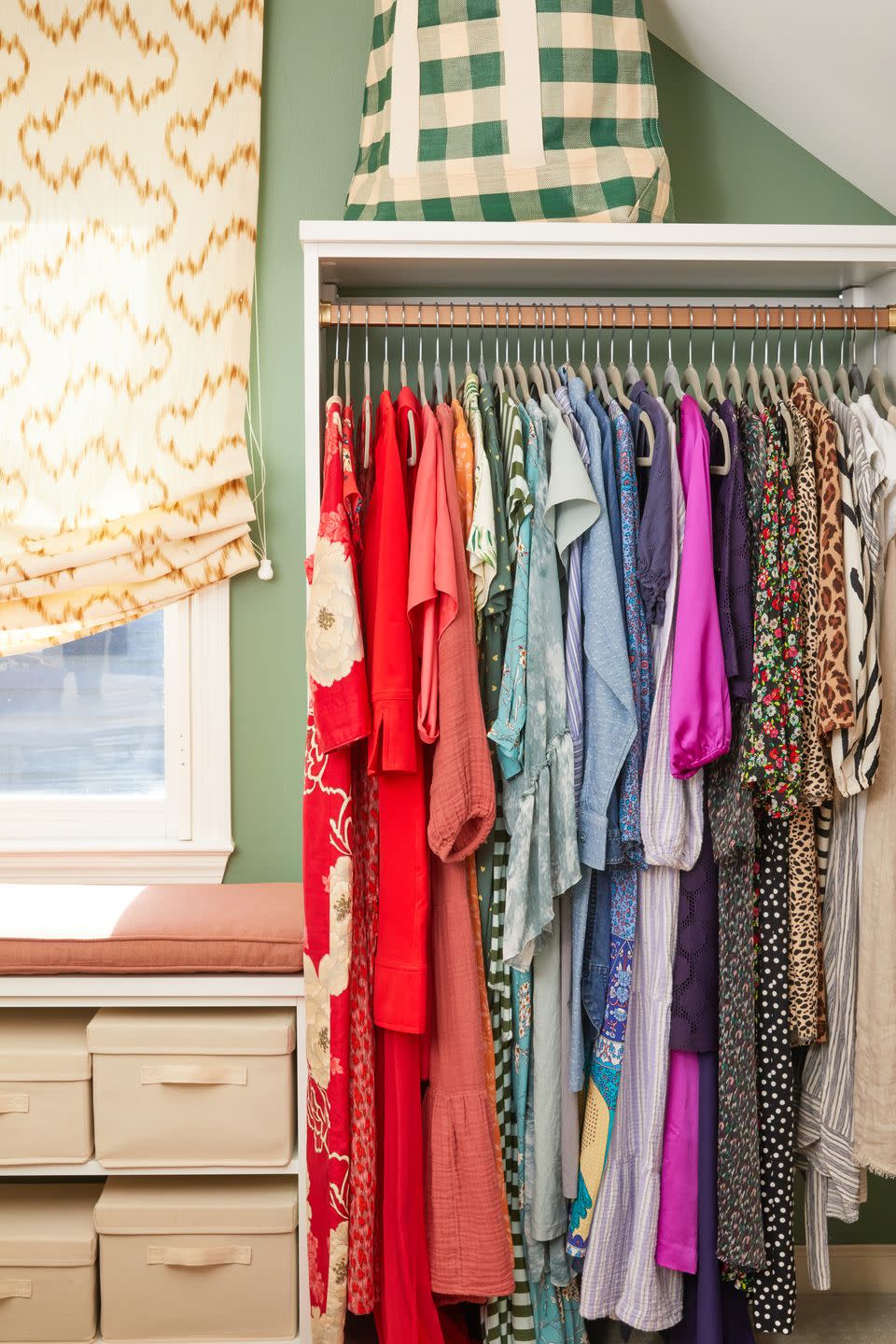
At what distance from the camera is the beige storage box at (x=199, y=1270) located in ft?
5.64

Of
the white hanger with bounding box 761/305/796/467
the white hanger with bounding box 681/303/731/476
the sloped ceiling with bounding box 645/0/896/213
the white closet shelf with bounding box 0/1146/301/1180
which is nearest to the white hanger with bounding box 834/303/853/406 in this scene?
the white hanger with bounding box 761/305/796/467

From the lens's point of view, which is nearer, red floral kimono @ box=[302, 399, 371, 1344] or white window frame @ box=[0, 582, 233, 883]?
red floral kimono @ box=[302, 399, 371, 1344]

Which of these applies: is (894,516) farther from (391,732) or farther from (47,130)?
(47,130)

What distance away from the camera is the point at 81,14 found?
2.05m

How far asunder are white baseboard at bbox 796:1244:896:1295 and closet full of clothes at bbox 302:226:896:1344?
46 centimetres

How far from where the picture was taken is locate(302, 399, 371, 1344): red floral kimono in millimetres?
1631

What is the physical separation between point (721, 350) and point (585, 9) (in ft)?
2.18

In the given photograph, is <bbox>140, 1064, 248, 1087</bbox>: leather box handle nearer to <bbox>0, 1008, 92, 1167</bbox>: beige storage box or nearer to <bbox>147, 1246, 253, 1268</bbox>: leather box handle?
<bbox>0, 1008, 92, 1167</bbox>: beige storage box

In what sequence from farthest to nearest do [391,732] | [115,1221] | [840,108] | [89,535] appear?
[89,535]
[840,108]
[115,1221]
[391,732]

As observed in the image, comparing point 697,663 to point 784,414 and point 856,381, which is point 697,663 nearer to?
point 784,414

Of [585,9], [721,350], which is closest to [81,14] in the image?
[585,9]

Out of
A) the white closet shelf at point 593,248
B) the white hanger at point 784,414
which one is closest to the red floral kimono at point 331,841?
the white closet shelf at point 593,248

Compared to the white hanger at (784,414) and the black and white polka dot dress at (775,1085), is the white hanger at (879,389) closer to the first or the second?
the white hanger at (784,414)

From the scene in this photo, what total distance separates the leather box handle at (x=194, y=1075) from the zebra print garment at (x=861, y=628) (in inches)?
42.8
